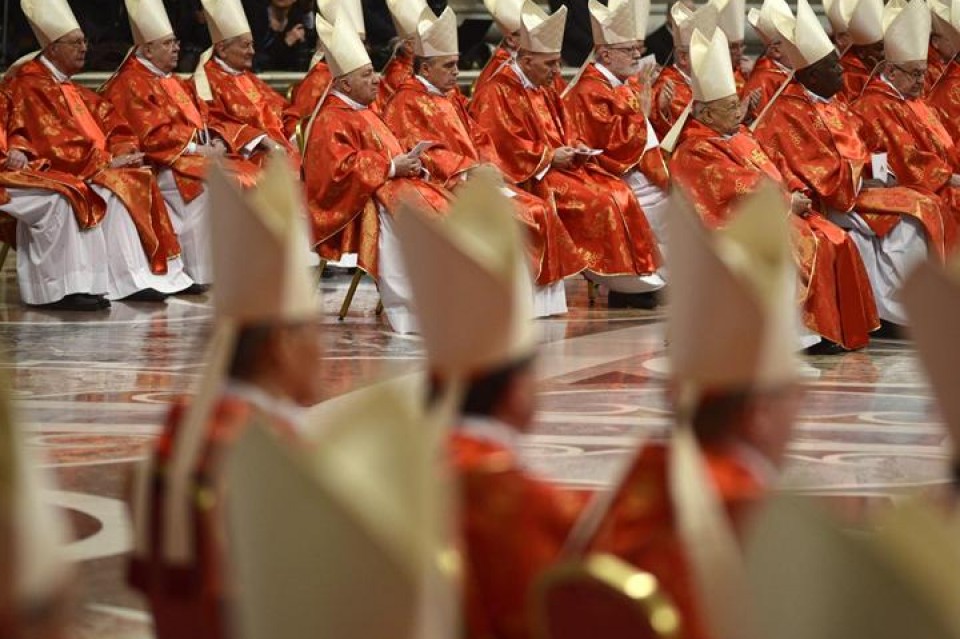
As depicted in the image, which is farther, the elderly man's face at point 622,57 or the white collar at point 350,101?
the elderly man's face at point 622,57

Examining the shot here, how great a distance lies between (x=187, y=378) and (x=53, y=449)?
1573 millimetres

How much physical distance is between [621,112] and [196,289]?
9.16 ft

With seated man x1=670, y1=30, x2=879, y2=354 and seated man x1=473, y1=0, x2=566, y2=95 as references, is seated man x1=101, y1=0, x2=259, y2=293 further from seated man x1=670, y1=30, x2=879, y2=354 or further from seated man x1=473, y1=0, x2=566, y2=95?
seated man x1=670, y1=30, x2=879, y2=354

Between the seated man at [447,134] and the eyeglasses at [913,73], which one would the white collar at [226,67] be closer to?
the seated man at [447,134]

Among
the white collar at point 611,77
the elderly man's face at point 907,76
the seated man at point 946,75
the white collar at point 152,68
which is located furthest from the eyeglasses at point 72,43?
the seated man at point 946,75

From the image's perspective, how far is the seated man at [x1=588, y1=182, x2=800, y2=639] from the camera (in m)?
2.06

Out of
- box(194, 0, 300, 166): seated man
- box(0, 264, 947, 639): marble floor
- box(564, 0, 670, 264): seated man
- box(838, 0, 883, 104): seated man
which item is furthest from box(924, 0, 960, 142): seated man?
box(194, 0, 300, 166): seated man

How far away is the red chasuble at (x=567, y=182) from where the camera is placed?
33.2 feet

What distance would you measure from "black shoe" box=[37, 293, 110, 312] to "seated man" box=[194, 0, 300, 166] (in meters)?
1.48

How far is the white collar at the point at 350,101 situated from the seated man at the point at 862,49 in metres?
2.83

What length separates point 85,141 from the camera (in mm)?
10141

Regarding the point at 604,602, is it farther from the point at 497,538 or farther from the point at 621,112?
the point at 621,112

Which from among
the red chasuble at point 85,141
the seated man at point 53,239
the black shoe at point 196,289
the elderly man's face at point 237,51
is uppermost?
the elderly man's face at point 237,51

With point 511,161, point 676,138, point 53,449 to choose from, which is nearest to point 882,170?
point 676,138
